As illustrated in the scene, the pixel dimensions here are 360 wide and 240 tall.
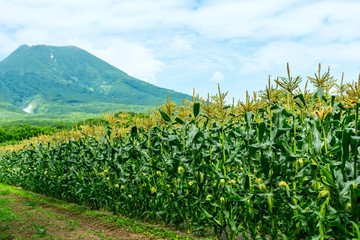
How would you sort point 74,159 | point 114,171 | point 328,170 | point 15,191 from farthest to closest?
point 15,191
point 74,159
point 114,171
point 328,170

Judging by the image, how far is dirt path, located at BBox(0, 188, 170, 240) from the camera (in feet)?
17.4

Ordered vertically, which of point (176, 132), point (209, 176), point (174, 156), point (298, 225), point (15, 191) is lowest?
point (15, 191)

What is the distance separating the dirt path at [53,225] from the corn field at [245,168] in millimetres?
567

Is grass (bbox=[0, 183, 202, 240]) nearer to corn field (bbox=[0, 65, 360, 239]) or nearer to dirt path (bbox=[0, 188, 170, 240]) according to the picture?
dirt path (bbox=[0, 188, 170, 240])

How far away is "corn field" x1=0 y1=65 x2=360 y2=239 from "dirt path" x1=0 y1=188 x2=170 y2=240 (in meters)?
0.57

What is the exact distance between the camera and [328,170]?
9.50 feet

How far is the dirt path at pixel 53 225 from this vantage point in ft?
17.4

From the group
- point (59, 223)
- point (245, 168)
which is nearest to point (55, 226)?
point (59, 223)

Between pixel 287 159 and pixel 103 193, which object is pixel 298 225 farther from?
pixel 103 193

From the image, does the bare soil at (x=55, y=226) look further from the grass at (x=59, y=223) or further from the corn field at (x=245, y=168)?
the corn field at (x=245, y=168)

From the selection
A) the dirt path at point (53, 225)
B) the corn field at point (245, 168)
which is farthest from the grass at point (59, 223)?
the corn field at point (245, 168)

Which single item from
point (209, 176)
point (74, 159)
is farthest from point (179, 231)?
point (74, 159)

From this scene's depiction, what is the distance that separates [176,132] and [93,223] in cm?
294

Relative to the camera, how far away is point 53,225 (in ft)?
19.7
